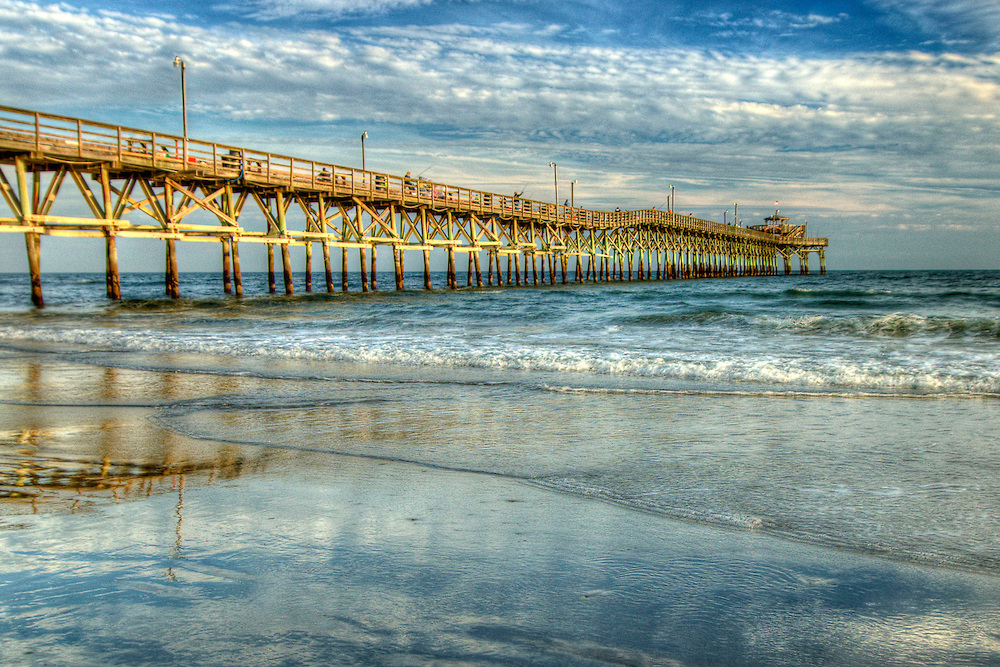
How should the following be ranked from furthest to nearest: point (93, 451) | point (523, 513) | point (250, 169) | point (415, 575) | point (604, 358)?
point (250, 169), point (604, 358), point (93, 451), point (523, 513), point (415, 575)

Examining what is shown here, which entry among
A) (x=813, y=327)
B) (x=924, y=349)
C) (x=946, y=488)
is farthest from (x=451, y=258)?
(x=946, y=488)

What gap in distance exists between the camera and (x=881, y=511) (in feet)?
10.1

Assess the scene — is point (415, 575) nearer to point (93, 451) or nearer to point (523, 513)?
point (523, 513)

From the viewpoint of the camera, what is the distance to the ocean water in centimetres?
196

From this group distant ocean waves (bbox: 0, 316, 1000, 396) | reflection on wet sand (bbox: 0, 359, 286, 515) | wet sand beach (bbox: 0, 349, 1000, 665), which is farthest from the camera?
distant ocean waves (bbox: 0, 316, 1000, 396)

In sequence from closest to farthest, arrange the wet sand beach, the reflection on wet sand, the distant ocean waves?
the wet sand beach < the reflection on wet sand < the distant ocean waves

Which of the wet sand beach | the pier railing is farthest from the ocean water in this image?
the pier railing

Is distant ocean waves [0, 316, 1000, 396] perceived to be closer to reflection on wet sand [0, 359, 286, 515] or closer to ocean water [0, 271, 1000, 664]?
ocean water [0, 271, 1000, 664]

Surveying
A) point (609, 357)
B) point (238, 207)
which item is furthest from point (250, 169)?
point (609, 357)

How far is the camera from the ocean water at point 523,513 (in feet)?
6.43

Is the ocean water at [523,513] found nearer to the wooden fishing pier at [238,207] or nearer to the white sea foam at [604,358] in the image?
the white sea foam at [604,358]

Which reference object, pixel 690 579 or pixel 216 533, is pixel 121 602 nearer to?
pixel 216 533

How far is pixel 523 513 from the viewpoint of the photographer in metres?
3.04

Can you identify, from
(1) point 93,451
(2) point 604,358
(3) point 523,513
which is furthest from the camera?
(2) point 604,358
